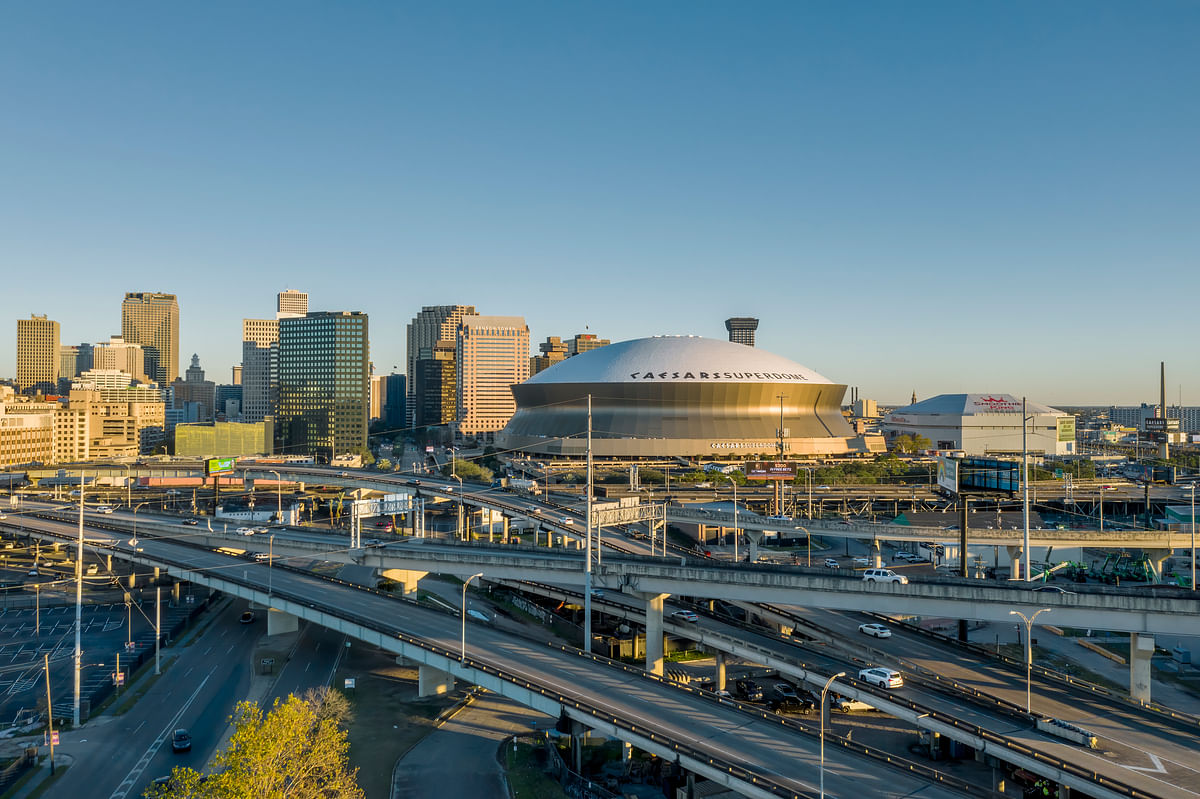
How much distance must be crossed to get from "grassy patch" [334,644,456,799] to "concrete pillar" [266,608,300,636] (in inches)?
283

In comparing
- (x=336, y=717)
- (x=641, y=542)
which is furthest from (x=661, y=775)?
(x=641, y=542)

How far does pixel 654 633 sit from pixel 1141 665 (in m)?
28.3

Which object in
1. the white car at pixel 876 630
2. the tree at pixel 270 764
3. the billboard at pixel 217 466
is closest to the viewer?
the tree at pixel 270 764

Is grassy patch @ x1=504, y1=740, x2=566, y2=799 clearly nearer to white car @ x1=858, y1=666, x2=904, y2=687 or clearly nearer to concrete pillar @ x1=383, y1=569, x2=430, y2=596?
white car @ x1=858, y1=666, x2=904, y2=687

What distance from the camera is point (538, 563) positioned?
64.0m

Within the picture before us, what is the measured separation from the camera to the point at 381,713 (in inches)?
2122

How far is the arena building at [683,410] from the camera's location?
576 ft

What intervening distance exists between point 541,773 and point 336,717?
1468cm

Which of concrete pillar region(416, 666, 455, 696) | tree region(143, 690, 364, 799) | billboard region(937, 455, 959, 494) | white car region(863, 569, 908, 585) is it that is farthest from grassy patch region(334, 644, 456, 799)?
billboard region(937, 455, 959, 494)

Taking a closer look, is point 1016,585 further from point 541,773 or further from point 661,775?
point 541,773

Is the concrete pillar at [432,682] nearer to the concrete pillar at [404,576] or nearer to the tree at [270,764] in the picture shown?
the concrete pillar at [404,576]

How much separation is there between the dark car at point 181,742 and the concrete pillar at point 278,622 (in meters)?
23.1

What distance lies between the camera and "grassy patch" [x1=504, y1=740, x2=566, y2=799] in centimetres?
4256

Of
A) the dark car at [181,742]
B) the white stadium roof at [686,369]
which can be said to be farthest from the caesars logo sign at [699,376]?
the dark car at [181,742]
